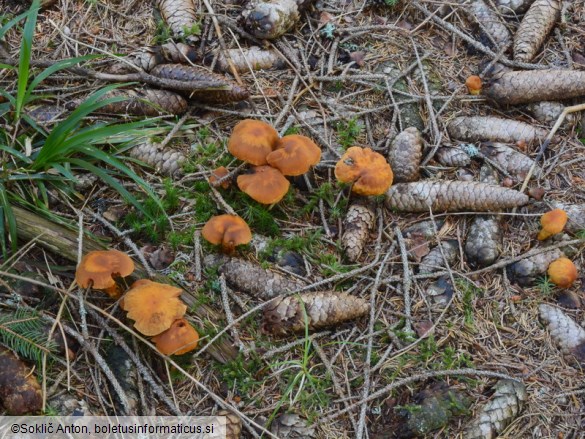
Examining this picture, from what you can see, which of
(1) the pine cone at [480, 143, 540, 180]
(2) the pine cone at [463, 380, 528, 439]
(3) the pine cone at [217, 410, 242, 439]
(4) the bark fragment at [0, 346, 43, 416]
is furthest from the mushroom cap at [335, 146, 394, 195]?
(4) the bark fragment at [0, 346, 43, 416]

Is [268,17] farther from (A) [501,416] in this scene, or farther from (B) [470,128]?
(A) [501,416]

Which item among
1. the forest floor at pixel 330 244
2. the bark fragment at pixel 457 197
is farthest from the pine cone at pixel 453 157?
the bark fragment at pixel 457 197

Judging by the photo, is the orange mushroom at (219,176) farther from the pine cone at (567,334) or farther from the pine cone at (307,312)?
the pine cone at (567,334)

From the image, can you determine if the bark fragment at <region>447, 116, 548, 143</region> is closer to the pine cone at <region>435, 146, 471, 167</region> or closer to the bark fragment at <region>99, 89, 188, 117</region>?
the pine cone at <region>435, 146, 471, 167</region>

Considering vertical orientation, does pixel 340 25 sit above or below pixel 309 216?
above

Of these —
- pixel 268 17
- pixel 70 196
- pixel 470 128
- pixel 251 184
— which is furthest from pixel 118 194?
pixel 470 128

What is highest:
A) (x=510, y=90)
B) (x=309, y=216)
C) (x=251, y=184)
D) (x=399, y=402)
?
(x=510, y=90)

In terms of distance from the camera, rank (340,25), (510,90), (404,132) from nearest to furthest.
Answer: (404,132), (510,90), (340,25)
